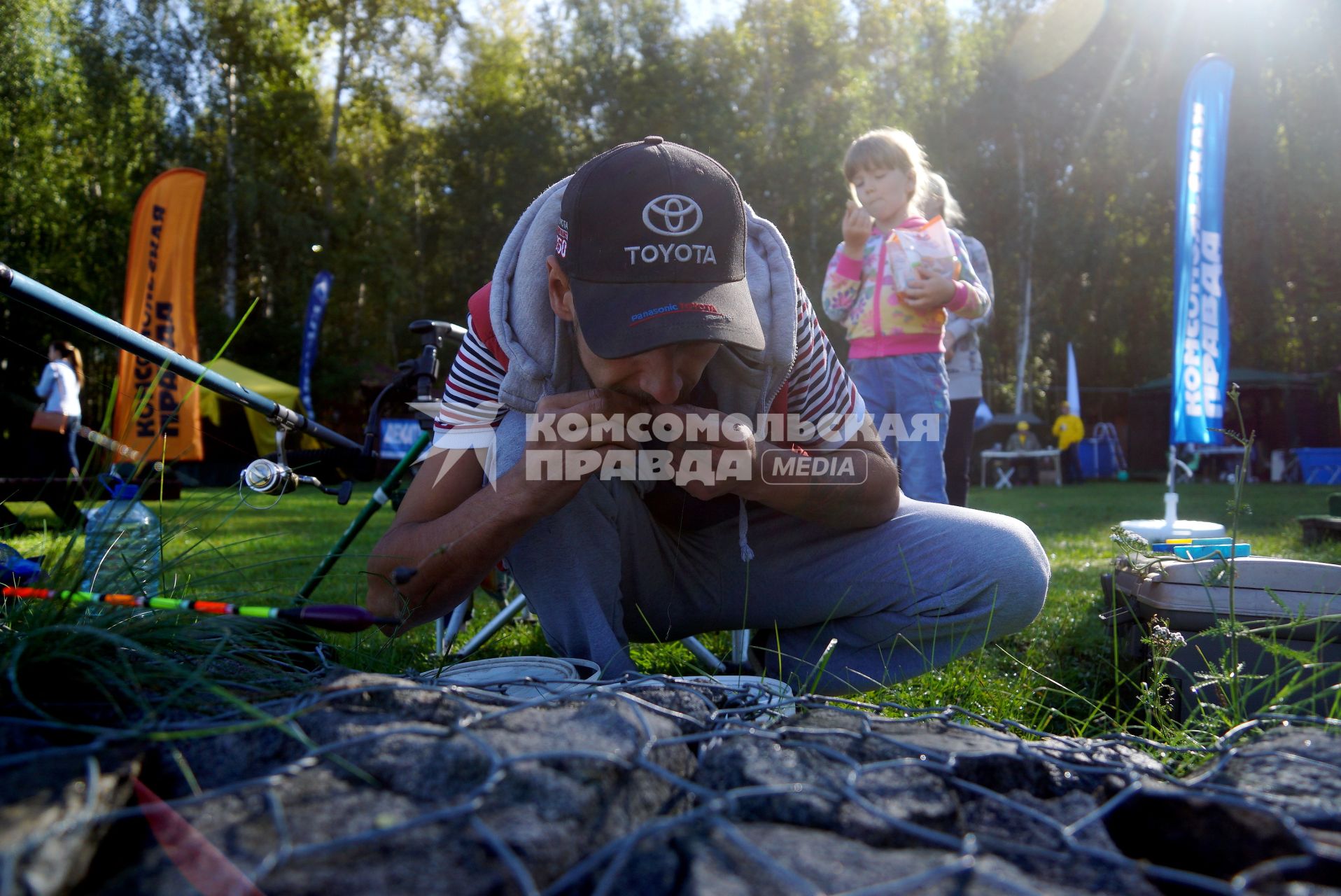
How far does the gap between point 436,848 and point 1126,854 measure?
29.8 inches

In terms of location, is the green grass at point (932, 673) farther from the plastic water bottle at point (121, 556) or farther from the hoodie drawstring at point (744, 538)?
the hoodie drawstring at point (744, 538)

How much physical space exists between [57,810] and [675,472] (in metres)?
1.21

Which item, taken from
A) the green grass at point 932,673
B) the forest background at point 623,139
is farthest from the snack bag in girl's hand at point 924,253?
the forest background at point 623,139

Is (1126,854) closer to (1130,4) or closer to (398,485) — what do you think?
(398,485)

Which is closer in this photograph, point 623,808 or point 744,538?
point 623,808

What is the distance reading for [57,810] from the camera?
2.63 ft

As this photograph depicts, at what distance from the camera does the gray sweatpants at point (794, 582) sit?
73.3 inches

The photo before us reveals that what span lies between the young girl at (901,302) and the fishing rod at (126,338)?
2.33m

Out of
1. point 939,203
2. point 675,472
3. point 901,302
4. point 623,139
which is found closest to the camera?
point 675,472

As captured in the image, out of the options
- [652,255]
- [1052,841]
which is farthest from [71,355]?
[1052,841]

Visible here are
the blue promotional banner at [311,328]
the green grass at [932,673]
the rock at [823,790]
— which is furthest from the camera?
the blue promotional banner at [311,328]

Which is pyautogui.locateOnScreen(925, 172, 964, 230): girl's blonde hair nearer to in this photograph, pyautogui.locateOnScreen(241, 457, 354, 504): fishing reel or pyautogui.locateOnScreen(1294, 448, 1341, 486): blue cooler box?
pyautogui.locateOnScreen(241, 457, 354, 504): fishing reel

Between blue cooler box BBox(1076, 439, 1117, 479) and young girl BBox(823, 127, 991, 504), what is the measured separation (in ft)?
52.5

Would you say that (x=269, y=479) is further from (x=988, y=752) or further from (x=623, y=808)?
(x=988, y=752)
